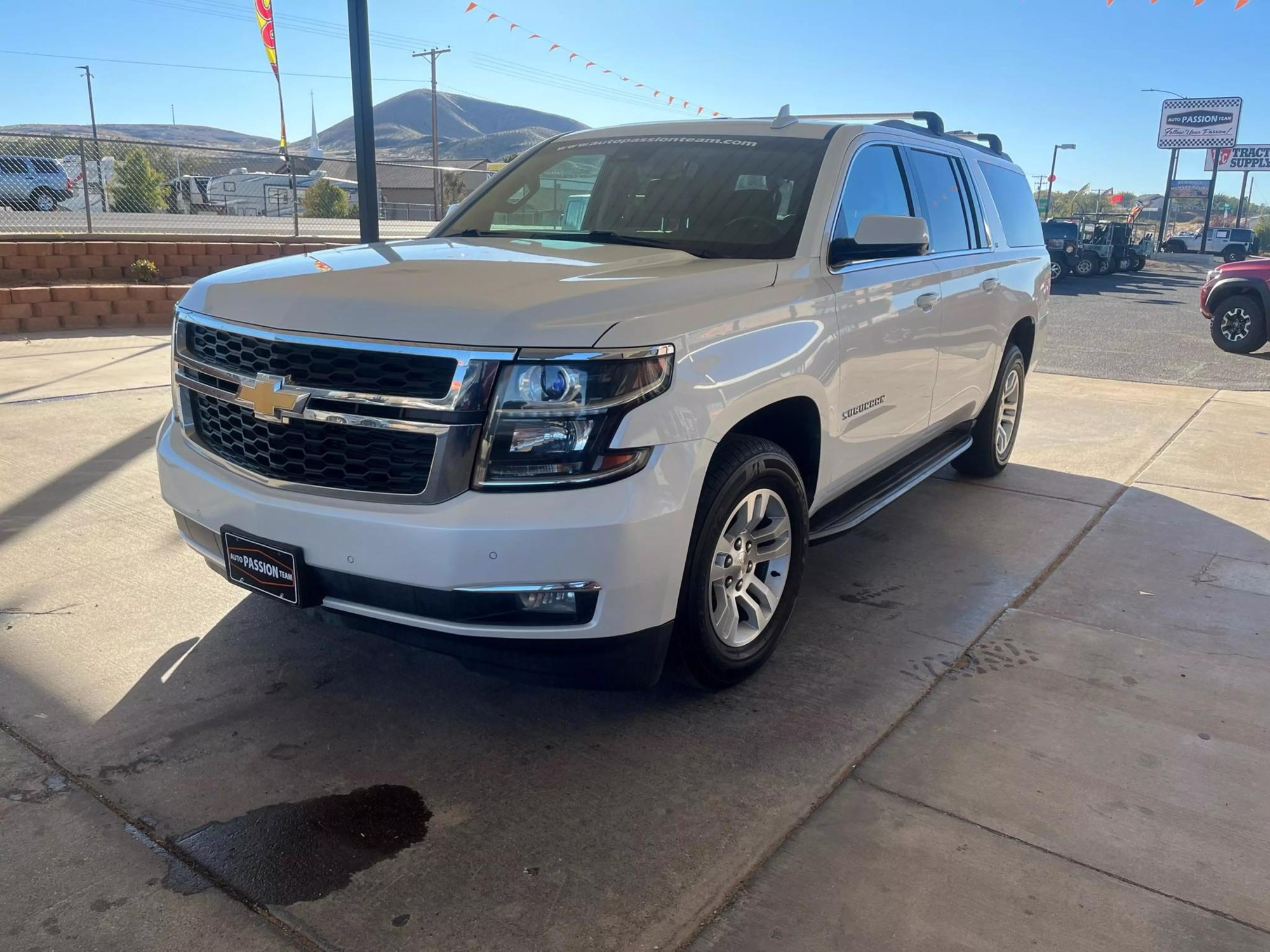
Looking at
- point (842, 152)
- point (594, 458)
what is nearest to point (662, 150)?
point (842, 152)

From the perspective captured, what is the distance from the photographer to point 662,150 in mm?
4379

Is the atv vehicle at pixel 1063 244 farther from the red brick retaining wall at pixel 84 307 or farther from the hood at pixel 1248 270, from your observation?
the red brick retaining wall at pixel 84 307

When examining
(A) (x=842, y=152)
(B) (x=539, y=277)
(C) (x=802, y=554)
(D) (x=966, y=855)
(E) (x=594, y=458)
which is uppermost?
(A) (x=842, y=152)

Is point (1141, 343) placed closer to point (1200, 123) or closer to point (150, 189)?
point (150, 189)

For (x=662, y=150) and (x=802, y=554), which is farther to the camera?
(x=662, y=150)

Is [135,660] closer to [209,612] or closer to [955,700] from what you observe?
[209,612]

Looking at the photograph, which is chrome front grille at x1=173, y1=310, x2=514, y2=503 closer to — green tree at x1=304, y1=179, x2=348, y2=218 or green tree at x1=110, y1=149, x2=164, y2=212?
green tree at x1=110, y1=149, x2=164, y2=212

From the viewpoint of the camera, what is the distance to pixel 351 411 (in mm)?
2777

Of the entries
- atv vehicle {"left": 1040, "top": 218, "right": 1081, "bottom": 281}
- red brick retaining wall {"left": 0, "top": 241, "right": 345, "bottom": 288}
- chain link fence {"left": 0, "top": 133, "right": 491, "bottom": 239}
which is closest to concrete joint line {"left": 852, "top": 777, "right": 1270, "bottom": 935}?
chain link fence {"left": 0, "top": 133, "right": 491, "bottom": 239}

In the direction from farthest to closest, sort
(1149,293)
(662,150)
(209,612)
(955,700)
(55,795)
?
(1149,293)
(662,150)
(209,612)
(955,700)
(55,795)

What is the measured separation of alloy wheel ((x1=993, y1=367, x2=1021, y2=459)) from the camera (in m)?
6.27

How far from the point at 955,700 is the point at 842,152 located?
2.20 metres

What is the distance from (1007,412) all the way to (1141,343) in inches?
383

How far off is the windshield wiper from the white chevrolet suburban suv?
0.02m
